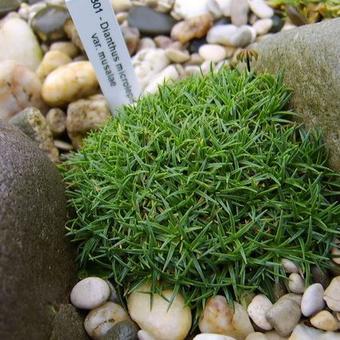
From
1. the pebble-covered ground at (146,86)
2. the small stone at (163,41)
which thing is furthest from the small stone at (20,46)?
the small stone at (163,41)

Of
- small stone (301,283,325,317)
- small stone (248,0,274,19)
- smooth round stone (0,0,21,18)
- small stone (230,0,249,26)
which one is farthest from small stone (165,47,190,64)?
small stone (301,283,325,317)

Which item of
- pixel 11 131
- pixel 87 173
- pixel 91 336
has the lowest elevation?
pixel 91 336

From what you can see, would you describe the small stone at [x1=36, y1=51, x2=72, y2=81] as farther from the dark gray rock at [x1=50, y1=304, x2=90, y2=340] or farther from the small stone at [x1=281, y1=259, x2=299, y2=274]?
the small stone at [x1=281, y1=259, x2=299, y2=274]

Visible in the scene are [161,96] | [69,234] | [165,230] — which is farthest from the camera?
[161,96]

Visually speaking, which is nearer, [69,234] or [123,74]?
[69,234]

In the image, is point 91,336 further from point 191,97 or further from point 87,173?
point 191,97

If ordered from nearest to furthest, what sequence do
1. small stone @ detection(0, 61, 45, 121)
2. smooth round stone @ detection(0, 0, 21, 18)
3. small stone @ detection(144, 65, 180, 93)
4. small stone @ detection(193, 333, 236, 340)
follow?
1. small stone @ detection(193, 333, 236, 340)
2. small stone @ detection(0, 61, 45, 121)
3. small stone @ detection(144, 65, 180, 93)
4. smooth round stone @ detection(0, 0, 21, 18)

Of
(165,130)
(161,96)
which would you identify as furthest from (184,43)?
(165,130)
